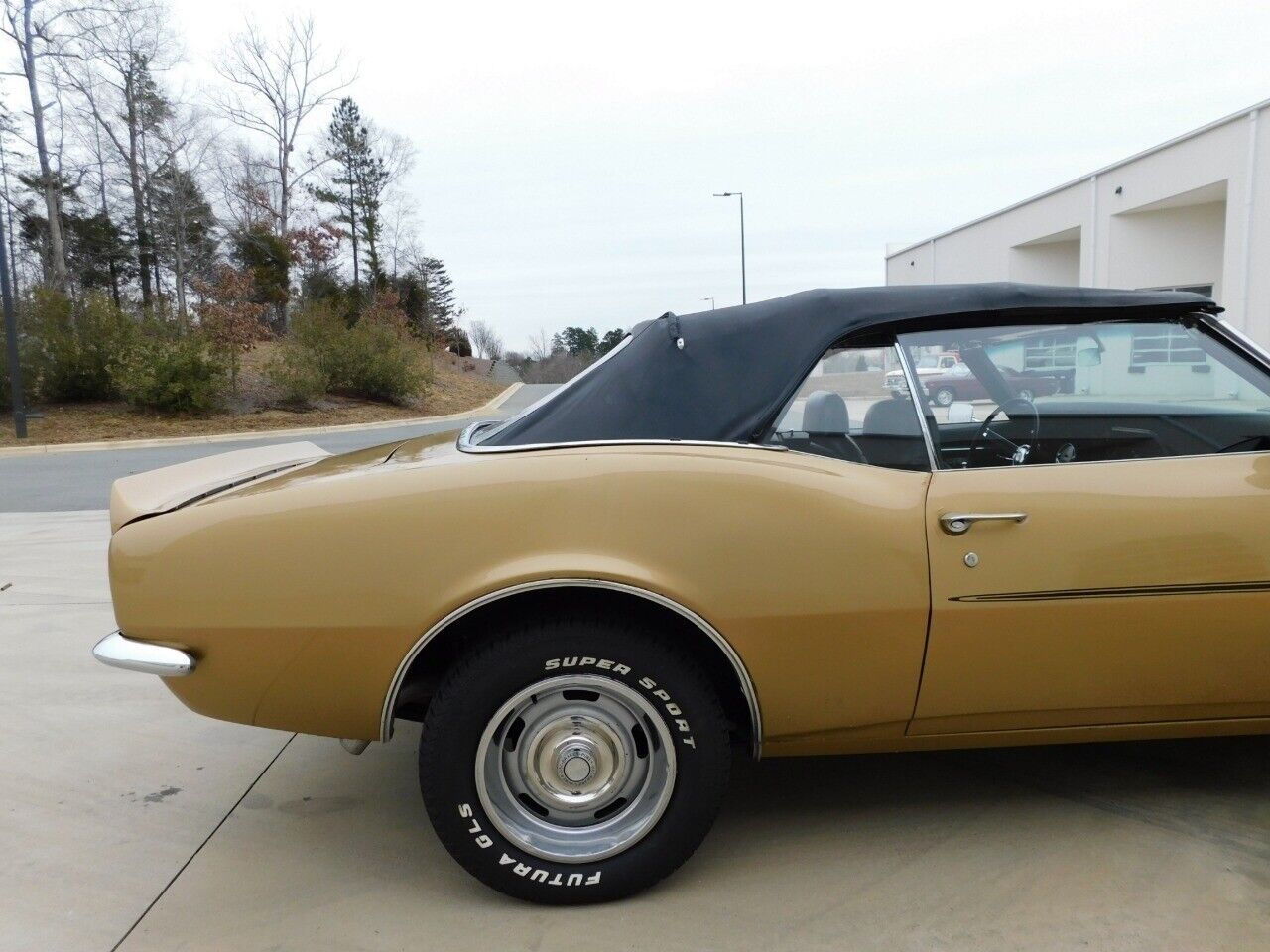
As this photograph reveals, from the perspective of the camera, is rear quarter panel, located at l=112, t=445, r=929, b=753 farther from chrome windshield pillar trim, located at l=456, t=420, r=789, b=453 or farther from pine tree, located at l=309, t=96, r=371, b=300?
pine tree, located at l=309, t=96, r=371, b=300

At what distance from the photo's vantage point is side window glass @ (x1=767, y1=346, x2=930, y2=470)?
2410 millimetres

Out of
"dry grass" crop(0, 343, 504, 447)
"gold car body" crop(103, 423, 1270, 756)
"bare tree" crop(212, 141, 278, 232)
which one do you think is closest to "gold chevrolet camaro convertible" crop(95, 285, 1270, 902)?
"gold car body" crop(103, 423, 1270, 756)

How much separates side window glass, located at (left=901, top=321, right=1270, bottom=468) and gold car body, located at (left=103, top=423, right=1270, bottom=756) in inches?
8.0

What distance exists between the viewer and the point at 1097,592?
2.26 metres

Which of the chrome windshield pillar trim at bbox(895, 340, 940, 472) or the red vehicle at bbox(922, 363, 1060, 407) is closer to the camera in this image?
the chrome windshield pillar trim at bbox(895, 340, 940, 472)

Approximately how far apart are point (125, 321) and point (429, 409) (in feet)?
27.3

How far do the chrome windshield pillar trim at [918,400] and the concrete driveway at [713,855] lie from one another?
3.53 feet

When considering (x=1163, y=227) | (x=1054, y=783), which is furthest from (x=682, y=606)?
(x=1163, y=227)

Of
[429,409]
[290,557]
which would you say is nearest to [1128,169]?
[429,409]

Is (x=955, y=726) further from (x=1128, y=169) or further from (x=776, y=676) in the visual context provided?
(x=1128, y=169)

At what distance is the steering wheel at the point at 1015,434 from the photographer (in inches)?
100

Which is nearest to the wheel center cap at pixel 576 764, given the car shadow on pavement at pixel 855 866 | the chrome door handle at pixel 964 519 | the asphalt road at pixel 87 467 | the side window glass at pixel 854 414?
the car shadow on pavement at pixel 855 866

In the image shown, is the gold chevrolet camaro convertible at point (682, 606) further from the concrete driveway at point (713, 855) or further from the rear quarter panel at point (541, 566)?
the concrete driveway at point (713, 855)

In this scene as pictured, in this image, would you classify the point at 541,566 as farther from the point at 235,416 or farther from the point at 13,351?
the point at 235,416
